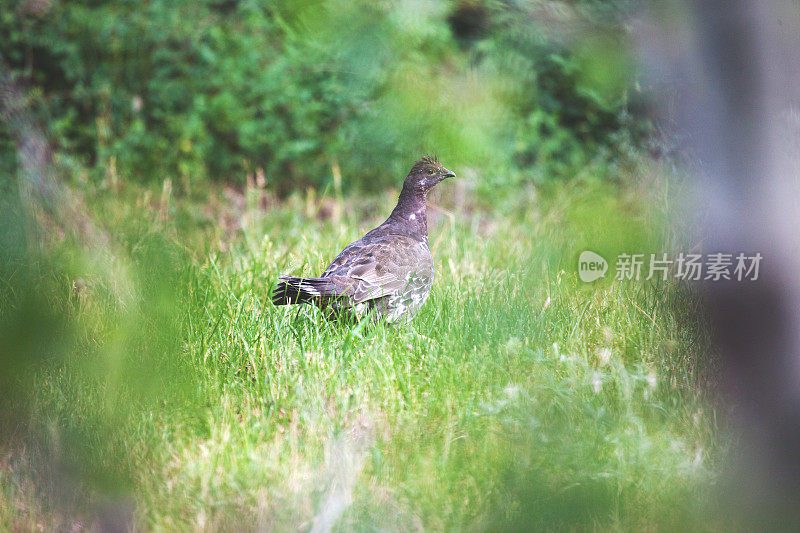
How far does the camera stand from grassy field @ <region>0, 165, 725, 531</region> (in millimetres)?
1295

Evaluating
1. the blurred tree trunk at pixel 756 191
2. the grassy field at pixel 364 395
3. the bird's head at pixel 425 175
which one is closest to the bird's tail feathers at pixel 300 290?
the grassy field at pixel 364 395

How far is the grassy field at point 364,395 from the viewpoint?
1.29 meters

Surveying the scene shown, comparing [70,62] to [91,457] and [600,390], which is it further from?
[91,457]

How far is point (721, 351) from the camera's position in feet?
6.67

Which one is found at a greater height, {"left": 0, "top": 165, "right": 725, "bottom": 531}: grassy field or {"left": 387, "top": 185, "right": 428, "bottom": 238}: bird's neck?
{"left": 387, "top": 185, "right": 428, "bottom": 238}: bird's neck

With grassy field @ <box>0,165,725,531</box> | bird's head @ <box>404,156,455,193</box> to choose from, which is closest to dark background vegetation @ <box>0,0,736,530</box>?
grassy field @ <box>0,165,725,531</box>

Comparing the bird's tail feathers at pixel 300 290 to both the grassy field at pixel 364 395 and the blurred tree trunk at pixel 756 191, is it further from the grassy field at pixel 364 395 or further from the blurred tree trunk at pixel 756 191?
the blurred tree trunk at pixel 756 191

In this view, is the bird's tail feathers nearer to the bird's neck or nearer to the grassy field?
the grassy field

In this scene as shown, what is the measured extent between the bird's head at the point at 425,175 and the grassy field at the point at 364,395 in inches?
19.8

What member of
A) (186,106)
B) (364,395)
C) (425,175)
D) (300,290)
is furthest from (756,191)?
(186,106)

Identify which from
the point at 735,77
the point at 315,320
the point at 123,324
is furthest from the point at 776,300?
the point at 315,320

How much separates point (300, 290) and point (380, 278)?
0.48 meters

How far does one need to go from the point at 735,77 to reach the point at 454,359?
1504 millimetres

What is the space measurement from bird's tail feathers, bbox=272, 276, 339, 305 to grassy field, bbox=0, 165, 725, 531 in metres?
0.14
